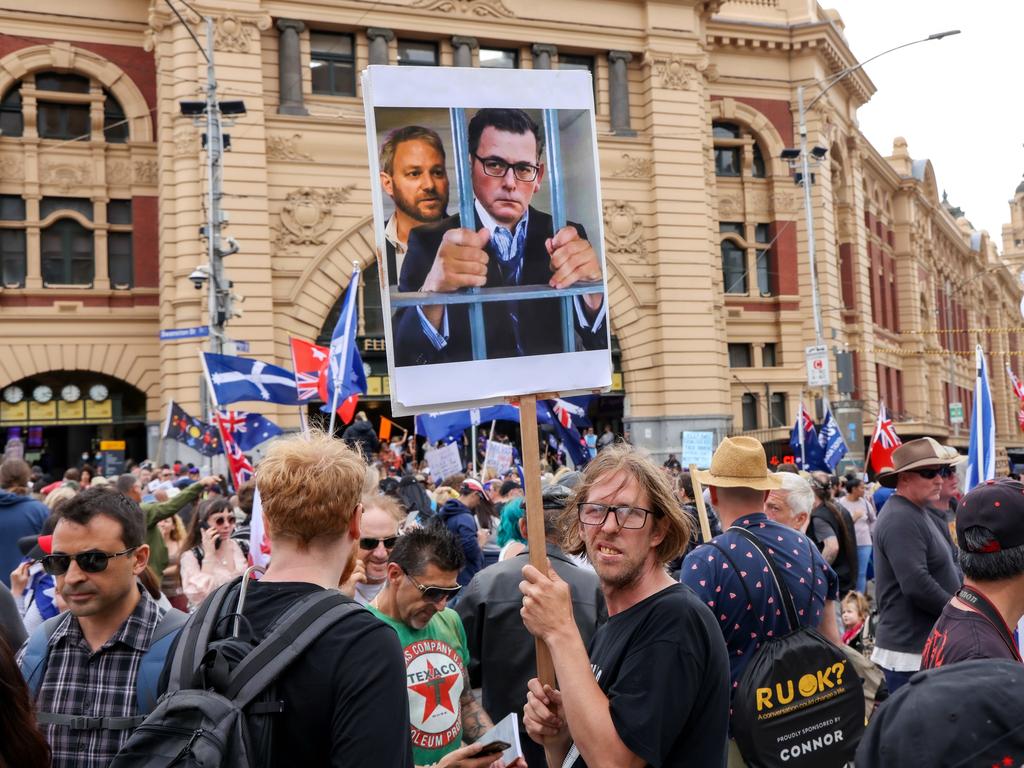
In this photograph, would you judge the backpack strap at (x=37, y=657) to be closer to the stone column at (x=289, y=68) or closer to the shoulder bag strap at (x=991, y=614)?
the shoulder bag strap at (x=991, y=614)

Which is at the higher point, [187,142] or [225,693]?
[187,142]

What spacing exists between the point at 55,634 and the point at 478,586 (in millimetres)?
2027

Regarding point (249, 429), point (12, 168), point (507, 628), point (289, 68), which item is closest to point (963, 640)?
point (507, 628)

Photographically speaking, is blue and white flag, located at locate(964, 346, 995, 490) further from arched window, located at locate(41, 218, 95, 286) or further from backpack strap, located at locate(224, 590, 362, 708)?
arched window, located at locate(41, 218, 95, 286)

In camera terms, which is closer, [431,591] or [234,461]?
[431,591]

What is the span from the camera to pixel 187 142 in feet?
89.3

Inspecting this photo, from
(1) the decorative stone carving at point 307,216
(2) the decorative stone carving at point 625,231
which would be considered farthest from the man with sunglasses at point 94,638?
(2) the decorative stone carving at point 625,231

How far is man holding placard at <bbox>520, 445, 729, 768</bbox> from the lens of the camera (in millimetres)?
2980

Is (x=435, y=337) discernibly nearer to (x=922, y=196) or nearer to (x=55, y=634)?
(x=55, y=634)

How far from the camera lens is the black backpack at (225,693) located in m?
2.50

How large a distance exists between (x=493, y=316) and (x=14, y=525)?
5.41 metres

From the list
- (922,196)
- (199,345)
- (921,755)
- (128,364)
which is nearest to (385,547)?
(921,755)

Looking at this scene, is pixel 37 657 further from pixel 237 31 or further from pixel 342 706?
pixel 237 31

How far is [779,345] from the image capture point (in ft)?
124
